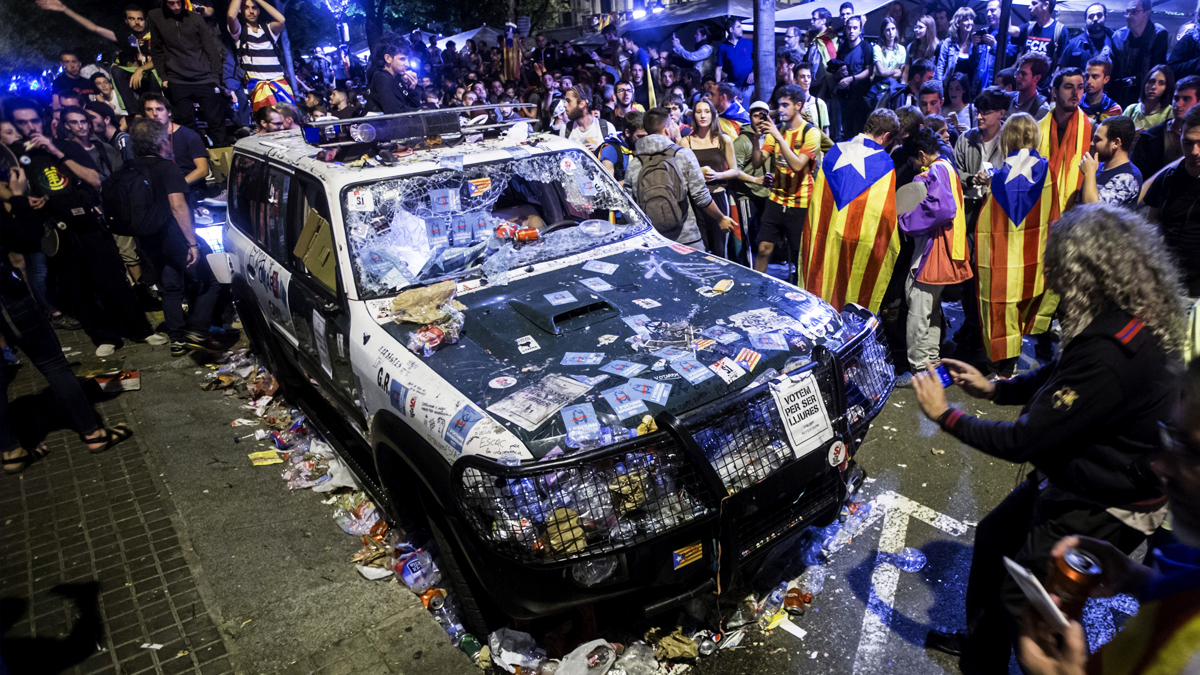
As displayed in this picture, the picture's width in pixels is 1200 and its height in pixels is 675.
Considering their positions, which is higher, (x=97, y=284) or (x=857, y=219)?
(x=857, y=219)

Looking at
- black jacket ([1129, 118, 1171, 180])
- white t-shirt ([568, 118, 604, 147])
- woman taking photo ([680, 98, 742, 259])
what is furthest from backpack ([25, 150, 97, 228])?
black jacket ([1129, 118, 1171, 180])

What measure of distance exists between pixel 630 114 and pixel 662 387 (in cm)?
493

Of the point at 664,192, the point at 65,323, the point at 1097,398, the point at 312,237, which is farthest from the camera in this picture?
the point at 65,323

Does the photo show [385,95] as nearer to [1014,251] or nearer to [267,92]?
[267,92]

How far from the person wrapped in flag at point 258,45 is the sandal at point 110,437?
227 inches

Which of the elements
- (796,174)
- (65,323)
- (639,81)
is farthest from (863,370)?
(639,81)

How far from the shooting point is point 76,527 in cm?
432

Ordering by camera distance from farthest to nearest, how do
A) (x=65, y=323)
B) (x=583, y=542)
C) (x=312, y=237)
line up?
(x=65, y=323), (x=312, y=237), (x=583, y=542)

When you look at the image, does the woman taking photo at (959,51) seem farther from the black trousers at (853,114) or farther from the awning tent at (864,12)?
the awning tent at (864,12)

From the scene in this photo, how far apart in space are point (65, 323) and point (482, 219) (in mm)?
6499

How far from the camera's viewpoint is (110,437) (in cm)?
522

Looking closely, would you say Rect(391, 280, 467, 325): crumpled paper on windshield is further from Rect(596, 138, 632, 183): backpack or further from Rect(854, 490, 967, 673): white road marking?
Rect(596, 138, 632, 183): backpack

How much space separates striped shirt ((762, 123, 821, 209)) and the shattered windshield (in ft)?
7.47

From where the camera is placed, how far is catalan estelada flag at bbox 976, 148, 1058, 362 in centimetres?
493
